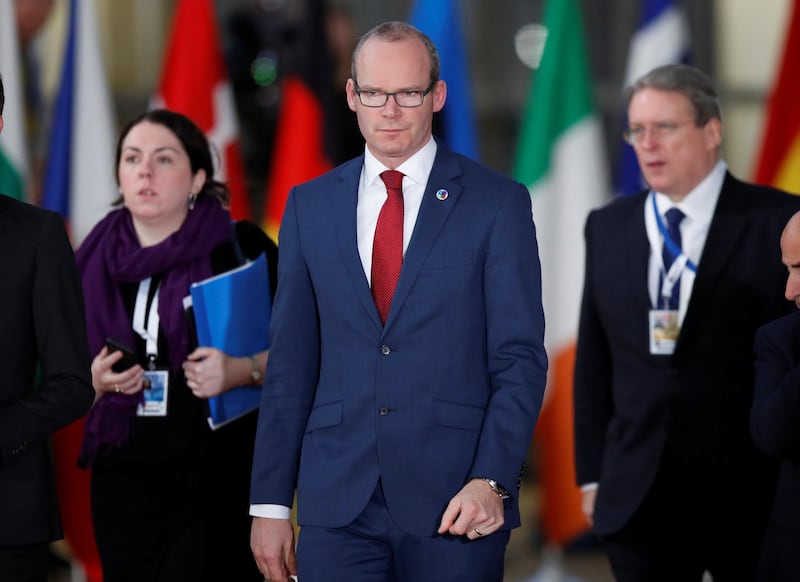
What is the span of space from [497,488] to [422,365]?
0.30 metres

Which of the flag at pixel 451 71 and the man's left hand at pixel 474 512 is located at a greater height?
the flag at pixel 451 71

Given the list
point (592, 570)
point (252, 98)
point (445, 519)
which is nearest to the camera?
point (445, 519)

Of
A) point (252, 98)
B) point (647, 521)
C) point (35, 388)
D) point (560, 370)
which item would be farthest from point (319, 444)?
point (252, 98)

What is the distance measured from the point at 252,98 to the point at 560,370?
4118 mm

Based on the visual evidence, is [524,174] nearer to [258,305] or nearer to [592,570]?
[592,570]

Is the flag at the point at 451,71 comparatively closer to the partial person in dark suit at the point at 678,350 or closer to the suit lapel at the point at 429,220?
the partial person in dark suit at the point at 678,350

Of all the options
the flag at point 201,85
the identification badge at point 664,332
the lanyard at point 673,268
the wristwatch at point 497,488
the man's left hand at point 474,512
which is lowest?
the man's left hand at point 474,512

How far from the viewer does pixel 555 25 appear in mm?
6164

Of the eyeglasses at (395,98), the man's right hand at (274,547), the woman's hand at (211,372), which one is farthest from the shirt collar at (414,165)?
the woman's hand at (211,372)

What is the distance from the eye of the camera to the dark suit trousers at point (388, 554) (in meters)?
2.87

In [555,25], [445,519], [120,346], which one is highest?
[555,25]

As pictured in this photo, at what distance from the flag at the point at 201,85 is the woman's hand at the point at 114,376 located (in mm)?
2493

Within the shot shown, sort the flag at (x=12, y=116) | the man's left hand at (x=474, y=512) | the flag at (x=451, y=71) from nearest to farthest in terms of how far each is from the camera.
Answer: the man's left hand at (x=474, y=512)
the flag at (x=12, y=116)
the flag at (x=451, y=71)

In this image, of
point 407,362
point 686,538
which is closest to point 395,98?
point 407,362
